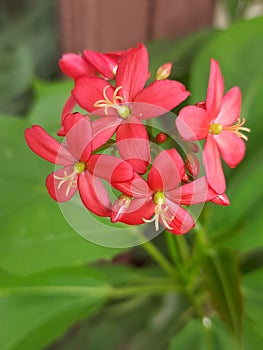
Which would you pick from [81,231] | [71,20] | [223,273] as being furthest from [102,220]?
[71,20]

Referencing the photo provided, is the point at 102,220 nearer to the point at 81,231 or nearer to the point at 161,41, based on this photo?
the point at 81,231

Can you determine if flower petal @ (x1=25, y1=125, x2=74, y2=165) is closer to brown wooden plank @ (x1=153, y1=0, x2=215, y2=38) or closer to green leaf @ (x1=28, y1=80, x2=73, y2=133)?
green leaf @ (x1=28, y1=80, x2=73, y2=133)

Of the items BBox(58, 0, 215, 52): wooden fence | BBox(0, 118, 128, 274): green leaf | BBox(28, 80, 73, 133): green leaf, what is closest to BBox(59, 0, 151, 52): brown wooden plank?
BBox(58, 0, 215, 52): wooden fence

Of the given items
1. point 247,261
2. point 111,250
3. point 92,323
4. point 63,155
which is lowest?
point 92,323

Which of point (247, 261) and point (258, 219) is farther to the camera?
point (247, 261)

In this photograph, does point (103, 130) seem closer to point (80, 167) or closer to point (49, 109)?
point (80, 167)

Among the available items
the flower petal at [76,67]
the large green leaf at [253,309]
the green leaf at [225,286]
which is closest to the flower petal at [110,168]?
the flower petal at [76,67]

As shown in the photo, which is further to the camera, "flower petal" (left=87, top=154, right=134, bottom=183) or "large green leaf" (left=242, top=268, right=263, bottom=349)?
"large green leaf" (left=242, top=268, right=263, bottom=349)

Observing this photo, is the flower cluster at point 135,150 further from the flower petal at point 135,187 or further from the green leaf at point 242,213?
the green leaf at point 242,213
